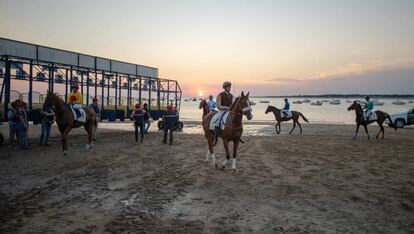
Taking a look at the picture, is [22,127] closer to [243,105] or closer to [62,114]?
[62,114]

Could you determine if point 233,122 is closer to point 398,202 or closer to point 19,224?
point 398,202

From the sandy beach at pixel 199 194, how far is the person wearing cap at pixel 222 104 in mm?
1380

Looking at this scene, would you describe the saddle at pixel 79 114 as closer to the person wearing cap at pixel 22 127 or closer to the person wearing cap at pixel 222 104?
the person wearing cap at pixel 22 127

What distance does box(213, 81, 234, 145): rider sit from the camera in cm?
1007

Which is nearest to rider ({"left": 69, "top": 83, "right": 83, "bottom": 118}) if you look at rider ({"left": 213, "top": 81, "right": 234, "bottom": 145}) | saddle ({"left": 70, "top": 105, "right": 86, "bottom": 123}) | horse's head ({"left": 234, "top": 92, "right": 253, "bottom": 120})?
saddle ({"left": 70, "top": 105, "right": 86, "bottom": 123})

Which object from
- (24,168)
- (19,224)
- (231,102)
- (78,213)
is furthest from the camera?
(231,102)

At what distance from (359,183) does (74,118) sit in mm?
10553

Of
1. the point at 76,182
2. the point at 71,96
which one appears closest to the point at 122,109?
the point at 71,96

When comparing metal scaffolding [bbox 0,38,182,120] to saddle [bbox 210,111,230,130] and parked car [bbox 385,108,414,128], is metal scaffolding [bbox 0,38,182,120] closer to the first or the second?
saddle [bbox 210,111,230,130]

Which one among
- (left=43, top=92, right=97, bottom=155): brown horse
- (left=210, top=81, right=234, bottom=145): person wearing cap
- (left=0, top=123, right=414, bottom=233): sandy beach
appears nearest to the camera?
(left=0, top=123, right=414, bottom=233): sandy beach

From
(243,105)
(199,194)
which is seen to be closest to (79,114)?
(243,105)

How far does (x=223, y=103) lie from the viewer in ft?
33.7

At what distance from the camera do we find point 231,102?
10.5 meters

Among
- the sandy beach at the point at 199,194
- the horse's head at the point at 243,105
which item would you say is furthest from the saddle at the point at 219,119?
the sandy beach at the point at 199,194
